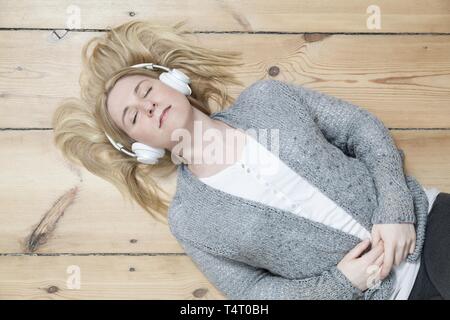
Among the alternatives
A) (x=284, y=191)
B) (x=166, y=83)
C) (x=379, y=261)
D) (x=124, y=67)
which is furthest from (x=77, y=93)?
(x=379, y=261)

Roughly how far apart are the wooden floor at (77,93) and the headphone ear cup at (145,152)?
0.50 feet

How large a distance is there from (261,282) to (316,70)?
521 millimetres

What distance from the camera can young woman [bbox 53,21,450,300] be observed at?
118cm

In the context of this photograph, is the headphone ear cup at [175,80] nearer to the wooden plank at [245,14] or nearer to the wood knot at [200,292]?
the wooden plank at [245,14]

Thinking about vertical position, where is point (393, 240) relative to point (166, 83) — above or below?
below

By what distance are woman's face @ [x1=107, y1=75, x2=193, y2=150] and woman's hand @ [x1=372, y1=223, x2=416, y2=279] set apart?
18.2 inches

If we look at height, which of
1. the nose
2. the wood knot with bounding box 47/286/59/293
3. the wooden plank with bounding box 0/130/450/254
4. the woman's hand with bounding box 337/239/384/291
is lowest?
the wood knot with bounding box 47/286/59/293

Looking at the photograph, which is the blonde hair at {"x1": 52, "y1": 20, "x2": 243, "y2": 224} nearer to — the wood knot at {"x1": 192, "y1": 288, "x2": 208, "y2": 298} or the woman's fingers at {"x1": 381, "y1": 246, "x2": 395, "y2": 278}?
the wood knot at {"x1": 192, "y1": 288, "x2": 208, "y2": 298}

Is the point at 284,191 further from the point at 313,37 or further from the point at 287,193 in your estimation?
the point at 313,37

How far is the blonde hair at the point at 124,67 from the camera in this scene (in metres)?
1.35

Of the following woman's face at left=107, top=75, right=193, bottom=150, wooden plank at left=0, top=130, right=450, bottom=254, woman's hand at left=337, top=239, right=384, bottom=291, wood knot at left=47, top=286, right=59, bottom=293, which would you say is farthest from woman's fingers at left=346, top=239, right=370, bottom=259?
wood knot at left=47, top=286, right=59, bottom=293

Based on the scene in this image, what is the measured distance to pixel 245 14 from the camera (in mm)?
1378

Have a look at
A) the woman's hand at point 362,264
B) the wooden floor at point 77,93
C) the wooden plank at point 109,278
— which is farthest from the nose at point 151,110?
the woman's hand at point 362,264

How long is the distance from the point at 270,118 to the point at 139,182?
0.36 meters
